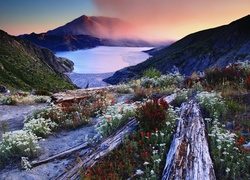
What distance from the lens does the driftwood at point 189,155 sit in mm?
2830

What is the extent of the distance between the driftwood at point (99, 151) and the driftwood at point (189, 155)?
1.36 meters

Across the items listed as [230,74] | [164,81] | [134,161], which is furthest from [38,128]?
[230,74]

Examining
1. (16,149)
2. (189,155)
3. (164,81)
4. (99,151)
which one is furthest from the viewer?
(164,81)

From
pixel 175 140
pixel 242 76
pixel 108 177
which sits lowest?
pixel 108 177

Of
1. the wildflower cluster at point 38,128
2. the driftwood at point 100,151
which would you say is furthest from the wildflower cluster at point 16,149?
the driftwood at point 100,151

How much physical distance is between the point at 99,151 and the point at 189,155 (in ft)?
6.86

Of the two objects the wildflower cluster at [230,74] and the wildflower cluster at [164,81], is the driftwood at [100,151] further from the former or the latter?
the wildflower cluster at [230,74]

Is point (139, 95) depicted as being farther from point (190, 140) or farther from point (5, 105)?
point (5, 105)

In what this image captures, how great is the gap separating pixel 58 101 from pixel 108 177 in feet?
22.3

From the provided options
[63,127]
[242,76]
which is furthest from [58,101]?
[242,76]

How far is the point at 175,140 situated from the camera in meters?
3.77

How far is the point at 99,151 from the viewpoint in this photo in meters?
3.86

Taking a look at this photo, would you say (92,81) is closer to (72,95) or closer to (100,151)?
(72,95)

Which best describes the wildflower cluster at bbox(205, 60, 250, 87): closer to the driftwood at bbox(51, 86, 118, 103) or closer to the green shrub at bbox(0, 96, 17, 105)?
the driftwood at bbox(51, 86, 118, 103)
